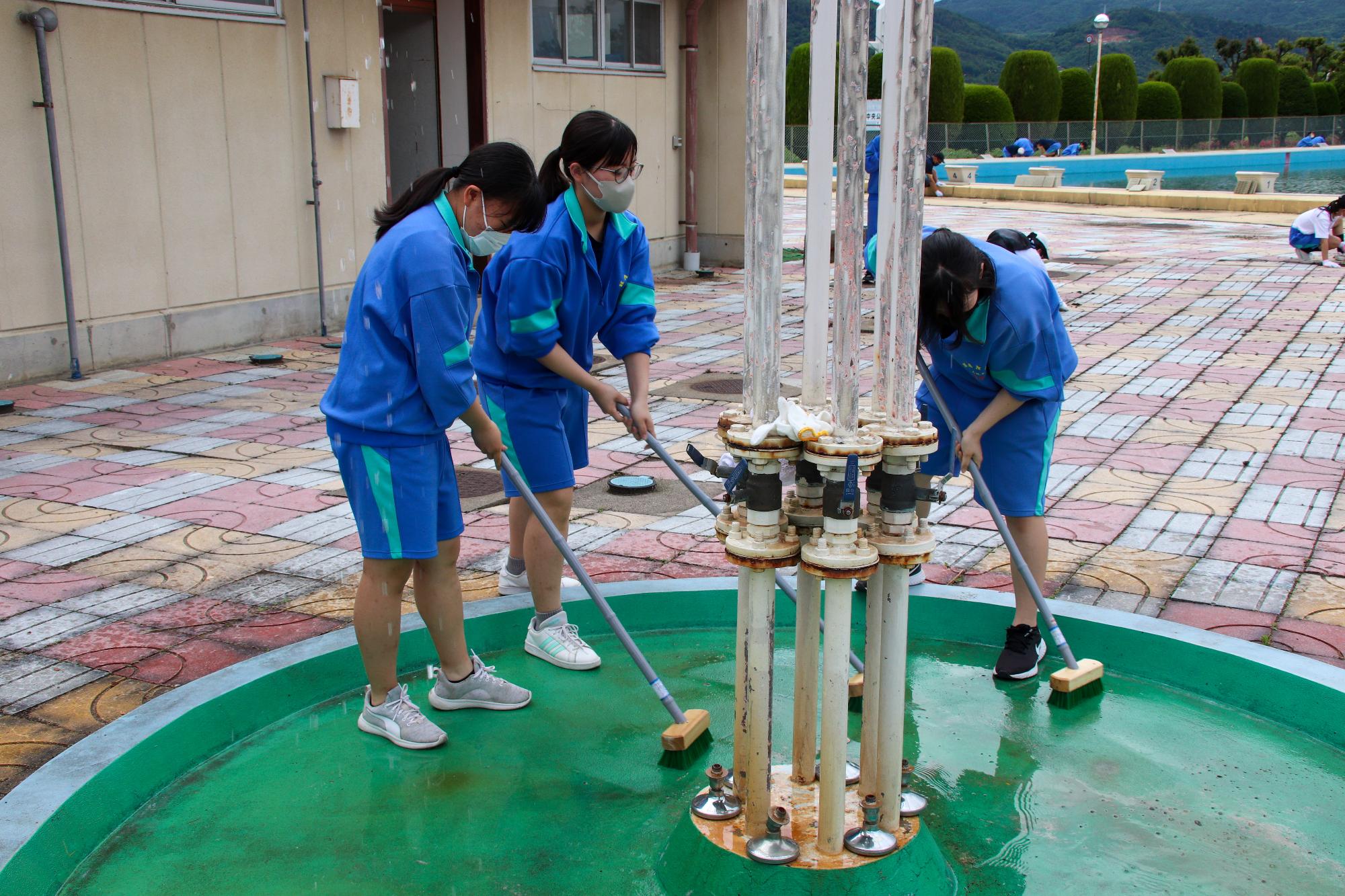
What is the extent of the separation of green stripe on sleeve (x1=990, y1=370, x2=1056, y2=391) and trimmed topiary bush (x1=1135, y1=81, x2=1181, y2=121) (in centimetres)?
4138

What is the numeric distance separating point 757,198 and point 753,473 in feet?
1.69

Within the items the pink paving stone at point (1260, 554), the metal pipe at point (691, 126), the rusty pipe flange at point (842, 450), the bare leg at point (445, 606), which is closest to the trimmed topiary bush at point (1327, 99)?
the metal pipe at point (691, 126)

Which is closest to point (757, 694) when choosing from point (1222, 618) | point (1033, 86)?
point (1222, 618)

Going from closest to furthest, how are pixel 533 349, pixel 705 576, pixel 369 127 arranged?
pixel 533 349 < pixel 705 576 < pixel 369 127

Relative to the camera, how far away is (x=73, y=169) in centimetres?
777

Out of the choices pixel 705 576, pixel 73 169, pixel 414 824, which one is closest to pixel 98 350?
pixel 73 169

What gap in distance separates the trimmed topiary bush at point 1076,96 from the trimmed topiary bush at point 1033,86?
56.5 inches

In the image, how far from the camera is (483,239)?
118 inches

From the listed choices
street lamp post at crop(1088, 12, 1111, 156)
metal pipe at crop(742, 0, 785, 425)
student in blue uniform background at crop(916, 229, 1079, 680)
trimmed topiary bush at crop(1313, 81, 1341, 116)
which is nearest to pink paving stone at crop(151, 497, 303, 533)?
student in blue uniform background at crop(916, 229, 1079, 680)

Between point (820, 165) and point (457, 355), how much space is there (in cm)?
106

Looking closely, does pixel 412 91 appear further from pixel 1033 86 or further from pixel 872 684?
pixel 1033 86

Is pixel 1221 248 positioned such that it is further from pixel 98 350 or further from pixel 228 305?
pixel 98 350

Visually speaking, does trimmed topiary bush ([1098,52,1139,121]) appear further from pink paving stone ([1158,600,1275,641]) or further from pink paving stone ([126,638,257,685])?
pink paving stone ([126,638,257,685])

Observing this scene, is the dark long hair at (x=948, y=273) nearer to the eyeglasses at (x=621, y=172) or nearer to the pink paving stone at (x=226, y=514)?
the eyeglasses at (x=621, y=172)
